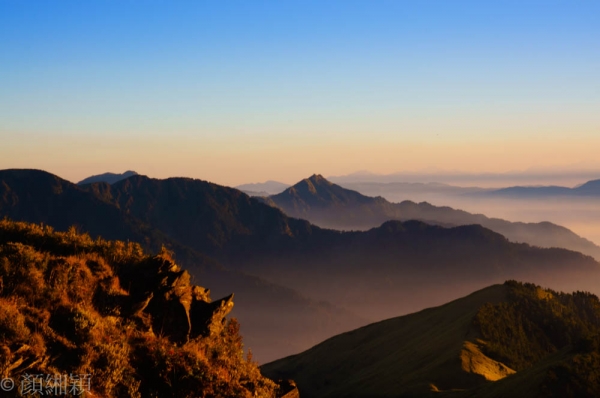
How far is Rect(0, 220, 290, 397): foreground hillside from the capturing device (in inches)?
647

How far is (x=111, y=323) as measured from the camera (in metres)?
18.9

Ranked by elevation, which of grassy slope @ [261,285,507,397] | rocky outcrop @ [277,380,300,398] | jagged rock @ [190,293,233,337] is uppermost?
jagged rock @ [190,293,233,337]

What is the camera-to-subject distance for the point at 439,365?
1748 inches

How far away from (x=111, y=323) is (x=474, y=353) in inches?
1367

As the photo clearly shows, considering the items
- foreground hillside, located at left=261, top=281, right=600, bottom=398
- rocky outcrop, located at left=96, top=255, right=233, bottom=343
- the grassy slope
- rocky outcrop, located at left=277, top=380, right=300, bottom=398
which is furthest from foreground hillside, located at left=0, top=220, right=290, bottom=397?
the grassy slope

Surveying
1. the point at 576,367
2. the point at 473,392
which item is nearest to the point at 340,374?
the point at 473,392

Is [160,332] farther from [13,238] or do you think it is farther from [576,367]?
[576,367]
